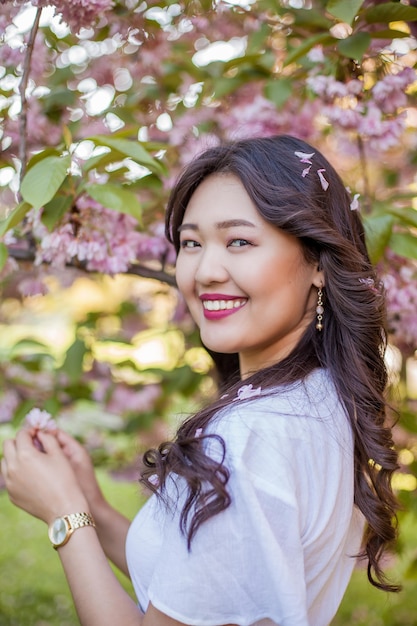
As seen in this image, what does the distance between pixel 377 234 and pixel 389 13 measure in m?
0.55

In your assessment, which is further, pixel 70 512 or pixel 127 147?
pixel 127 147

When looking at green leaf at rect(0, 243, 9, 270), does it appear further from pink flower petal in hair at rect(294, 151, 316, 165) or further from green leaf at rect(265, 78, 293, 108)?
green leaf at rect(265, 78, 293, 108)

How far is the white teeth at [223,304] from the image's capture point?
1491 mm

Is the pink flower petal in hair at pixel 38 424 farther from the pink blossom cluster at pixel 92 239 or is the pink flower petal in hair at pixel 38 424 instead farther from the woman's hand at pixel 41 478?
the pink blossom cluster at pixel 92 239

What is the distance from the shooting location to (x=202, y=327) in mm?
1564

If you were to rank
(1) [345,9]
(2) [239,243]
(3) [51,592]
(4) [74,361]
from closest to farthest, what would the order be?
(2) [239,243]
(1) [345,9]
(4) [74,361]
(3) [51,592]

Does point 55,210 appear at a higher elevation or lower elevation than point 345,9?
lower

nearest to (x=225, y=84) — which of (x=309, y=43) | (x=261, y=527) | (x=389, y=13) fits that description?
(x=309, y=43)

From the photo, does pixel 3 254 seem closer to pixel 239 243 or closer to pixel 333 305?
pixel 239 243

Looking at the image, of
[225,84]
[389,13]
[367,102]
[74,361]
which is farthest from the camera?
[74,361]

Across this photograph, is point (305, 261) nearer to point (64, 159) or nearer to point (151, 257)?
point (64, 159)

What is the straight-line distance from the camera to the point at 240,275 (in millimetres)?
1456

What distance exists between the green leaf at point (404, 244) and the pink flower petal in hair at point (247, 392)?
633mm

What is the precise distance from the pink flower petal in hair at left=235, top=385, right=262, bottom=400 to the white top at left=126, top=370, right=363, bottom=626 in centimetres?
2
